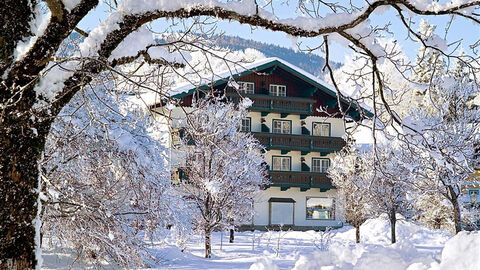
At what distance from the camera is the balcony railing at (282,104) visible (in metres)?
37.2

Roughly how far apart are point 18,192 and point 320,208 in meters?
37.4

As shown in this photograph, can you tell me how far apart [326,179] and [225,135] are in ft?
52.5

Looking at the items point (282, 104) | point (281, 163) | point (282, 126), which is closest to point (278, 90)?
point (282, 104)

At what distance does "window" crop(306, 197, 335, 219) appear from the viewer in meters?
40.4

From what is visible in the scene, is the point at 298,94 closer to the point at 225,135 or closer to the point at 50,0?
the point at 225,135

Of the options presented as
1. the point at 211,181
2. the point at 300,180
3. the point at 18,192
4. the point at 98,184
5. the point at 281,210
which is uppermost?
the point at 300,180

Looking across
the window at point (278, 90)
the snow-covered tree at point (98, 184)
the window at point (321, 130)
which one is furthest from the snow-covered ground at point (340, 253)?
the window at point (278, 90)

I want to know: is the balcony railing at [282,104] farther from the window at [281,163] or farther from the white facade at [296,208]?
the white facade at [296,208]

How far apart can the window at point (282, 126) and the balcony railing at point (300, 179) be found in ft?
9.11

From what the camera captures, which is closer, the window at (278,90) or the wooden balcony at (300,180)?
the wooden balcony at (300,180)

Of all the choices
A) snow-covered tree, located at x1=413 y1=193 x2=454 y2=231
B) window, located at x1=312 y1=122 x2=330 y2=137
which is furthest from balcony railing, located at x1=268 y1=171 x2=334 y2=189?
snow-covered tree, located at x1=413 y1=193 x2=454 y2=231

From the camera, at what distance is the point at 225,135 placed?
985 inches

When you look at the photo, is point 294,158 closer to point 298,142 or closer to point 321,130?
point 298,142

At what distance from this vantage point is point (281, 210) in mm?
39438
